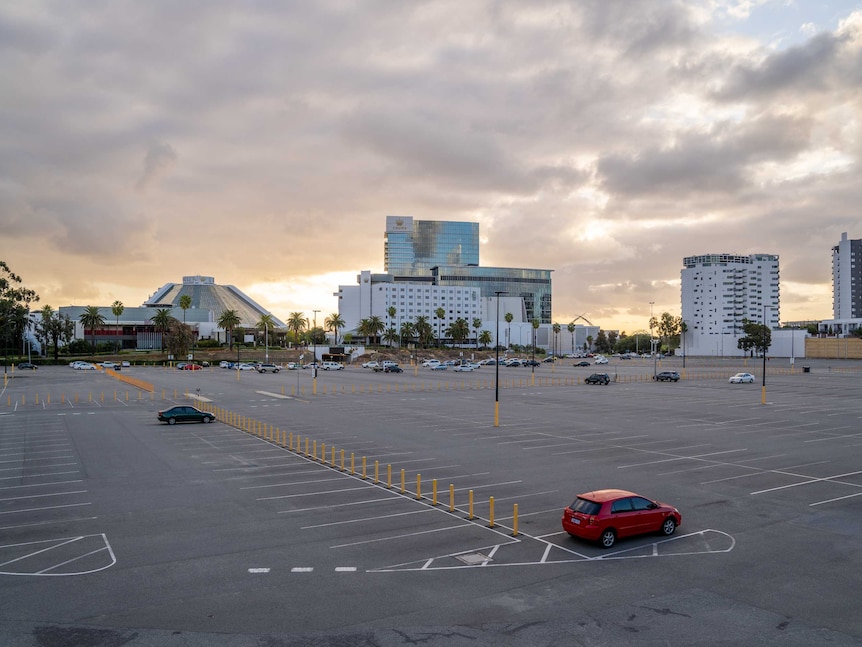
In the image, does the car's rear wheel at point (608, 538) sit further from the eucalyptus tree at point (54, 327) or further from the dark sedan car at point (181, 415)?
the eucalyptus tree at point (54, 327)

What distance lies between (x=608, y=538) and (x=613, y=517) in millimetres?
604

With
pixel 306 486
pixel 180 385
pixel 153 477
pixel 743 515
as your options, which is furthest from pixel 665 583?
pixel 180 385

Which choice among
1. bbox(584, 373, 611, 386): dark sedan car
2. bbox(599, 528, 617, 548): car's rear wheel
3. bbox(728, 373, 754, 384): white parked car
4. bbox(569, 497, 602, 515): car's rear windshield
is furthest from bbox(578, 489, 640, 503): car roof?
bbox(728, 373, 754, 384): white parked car

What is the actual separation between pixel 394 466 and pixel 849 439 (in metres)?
28.4

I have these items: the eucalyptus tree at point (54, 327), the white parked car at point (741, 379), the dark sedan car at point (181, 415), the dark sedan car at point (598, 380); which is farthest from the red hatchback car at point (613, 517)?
the eucalyptus tree at point (54, 327)

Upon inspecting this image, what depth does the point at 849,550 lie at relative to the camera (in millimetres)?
18031

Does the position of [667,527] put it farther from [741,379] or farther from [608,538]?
[741,379]

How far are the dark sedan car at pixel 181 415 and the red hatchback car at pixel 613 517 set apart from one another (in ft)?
110

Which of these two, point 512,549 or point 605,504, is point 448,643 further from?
point 605,504

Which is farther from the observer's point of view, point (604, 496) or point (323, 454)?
point (323, 454)

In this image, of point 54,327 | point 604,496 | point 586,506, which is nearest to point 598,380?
point 604,496

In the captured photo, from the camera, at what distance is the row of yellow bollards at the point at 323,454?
22.2 m

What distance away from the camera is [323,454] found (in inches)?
1224

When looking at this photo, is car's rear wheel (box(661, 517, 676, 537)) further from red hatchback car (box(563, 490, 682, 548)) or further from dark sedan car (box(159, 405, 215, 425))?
dark sedan car (box(159, 405, 215, 425))
